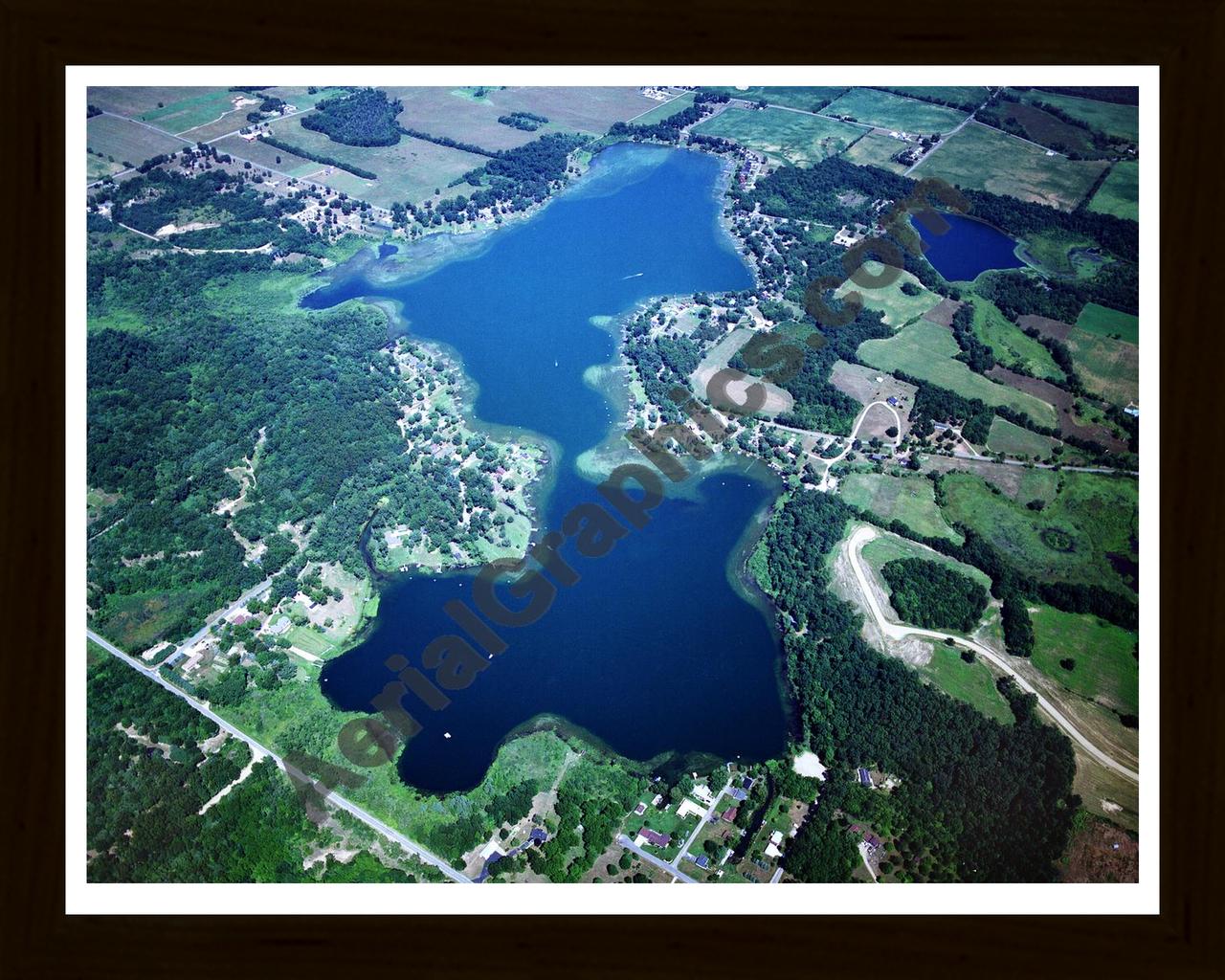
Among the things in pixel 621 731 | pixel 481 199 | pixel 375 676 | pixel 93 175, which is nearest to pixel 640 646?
pixel 621 731

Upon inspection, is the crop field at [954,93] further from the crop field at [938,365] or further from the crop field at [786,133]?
the crop field at [938,365]

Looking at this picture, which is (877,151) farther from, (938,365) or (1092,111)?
(938,365)

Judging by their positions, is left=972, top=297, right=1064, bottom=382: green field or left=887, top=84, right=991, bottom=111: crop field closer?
left=972, top=297, right=1064, bottom=382: green field

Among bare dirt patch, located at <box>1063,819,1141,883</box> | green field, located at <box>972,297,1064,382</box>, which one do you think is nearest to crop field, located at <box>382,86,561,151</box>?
green field, located at <box>972,297,1064,382</box>

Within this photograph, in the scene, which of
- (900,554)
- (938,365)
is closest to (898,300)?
(938,365)

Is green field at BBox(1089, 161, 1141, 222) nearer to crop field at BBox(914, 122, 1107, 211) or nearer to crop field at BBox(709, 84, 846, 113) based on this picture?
crop field at BBox(914, 122, 1107, 211)

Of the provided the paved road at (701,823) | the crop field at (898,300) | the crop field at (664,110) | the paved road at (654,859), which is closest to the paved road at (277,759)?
the paved road at (654,859)
